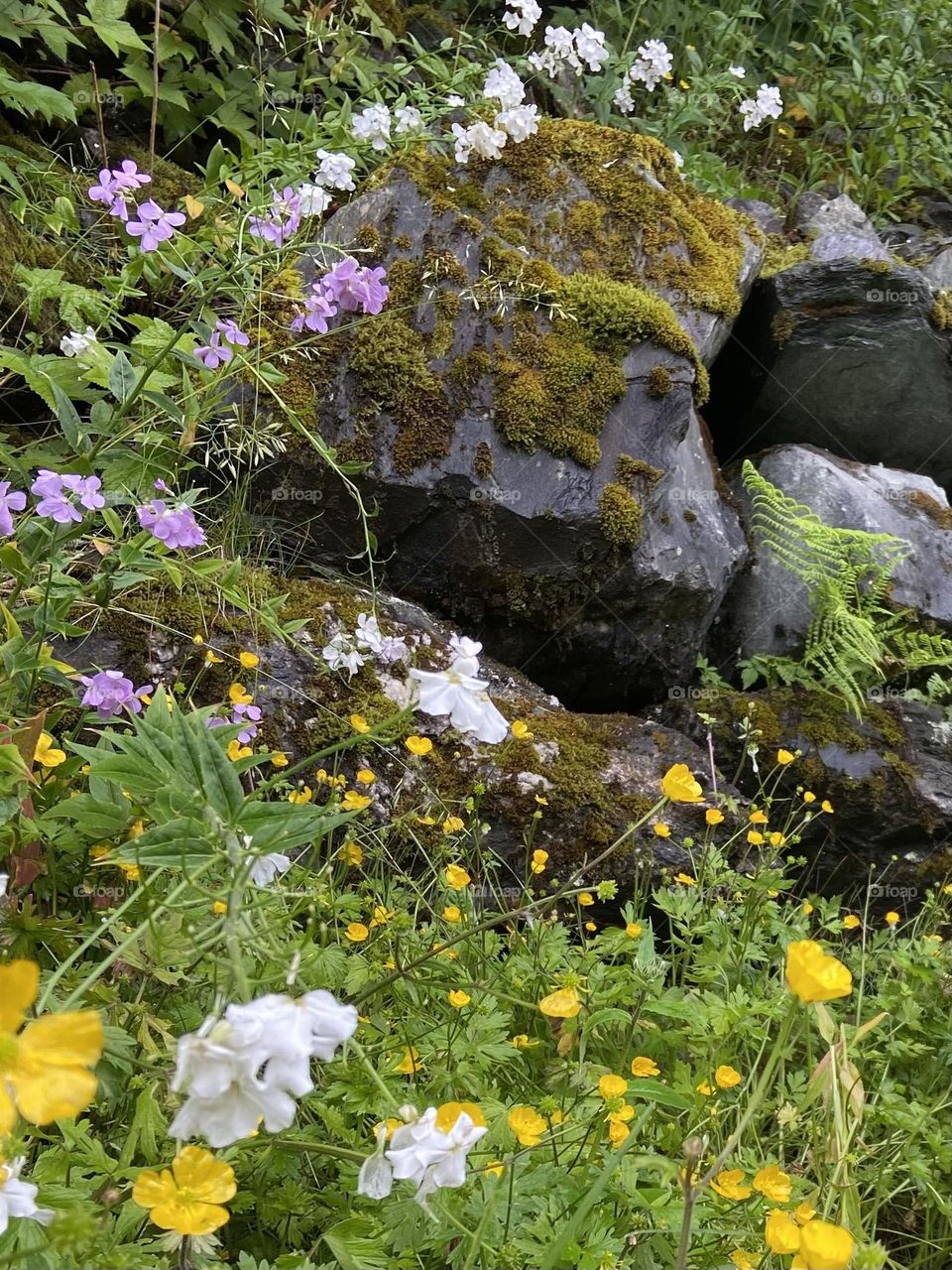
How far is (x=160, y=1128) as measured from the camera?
3.76 feet

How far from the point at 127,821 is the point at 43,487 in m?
0.66

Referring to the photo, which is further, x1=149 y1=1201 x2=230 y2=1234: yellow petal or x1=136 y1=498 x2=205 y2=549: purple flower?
x1=136 y1=498 x2=205 y2=549: purple flower

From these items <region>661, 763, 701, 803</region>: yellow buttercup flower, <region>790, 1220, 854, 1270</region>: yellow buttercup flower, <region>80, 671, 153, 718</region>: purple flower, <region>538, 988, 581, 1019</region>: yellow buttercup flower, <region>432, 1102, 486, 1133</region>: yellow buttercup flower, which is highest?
<region>661, 763, 701, 803</region>: yellow buttercup flower

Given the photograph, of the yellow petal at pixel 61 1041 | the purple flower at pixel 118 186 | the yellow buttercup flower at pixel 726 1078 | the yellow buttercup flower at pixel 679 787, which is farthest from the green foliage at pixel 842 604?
the yellow petal at pixel 61 1041

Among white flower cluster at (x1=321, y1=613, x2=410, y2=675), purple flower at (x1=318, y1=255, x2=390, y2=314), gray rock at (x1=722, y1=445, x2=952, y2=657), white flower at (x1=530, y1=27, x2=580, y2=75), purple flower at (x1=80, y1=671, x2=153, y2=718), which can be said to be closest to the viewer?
purple flower at (x1=80, y1=671, x2=153, y2=718)

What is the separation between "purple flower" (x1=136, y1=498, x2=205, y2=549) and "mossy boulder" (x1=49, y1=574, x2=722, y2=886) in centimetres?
57

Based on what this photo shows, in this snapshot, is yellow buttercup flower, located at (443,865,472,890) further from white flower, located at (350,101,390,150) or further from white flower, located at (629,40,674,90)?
white flower, located at (629,40,674,90)

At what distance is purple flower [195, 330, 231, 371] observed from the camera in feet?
6.63

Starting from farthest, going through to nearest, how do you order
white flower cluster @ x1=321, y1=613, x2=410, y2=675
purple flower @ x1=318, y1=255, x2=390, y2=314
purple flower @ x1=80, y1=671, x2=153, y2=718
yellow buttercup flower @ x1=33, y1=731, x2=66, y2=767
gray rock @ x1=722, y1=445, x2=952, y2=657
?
gray rock @ x1=722, y1=445, x2=952, y2=657 < white flower cluster @ x1=321, y1=613, x2=410, y2=675 < purple flower @ x1=318, y1=255, x2=390, y2=314 < purple flower @ x1=80, y1=671, x2=153, y2=718 < yellow buttercup flower @ x1=33, y1=731, x2=66, y2=767

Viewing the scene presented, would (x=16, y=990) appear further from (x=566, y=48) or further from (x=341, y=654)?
(x=566, y=48)

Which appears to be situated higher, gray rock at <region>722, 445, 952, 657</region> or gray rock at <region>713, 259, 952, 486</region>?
gray rock at <region>713, 259, 952, 486</region>

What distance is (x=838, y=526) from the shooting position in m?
3.87

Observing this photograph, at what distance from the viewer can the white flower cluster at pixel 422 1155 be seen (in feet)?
2.85

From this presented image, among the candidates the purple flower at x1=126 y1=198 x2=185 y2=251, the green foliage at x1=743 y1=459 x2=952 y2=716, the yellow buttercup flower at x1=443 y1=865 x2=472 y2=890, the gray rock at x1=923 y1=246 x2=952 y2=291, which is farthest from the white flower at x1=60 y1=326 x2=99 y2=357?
the gray rock at x1=923 y1=246 x2=952 y2=291
